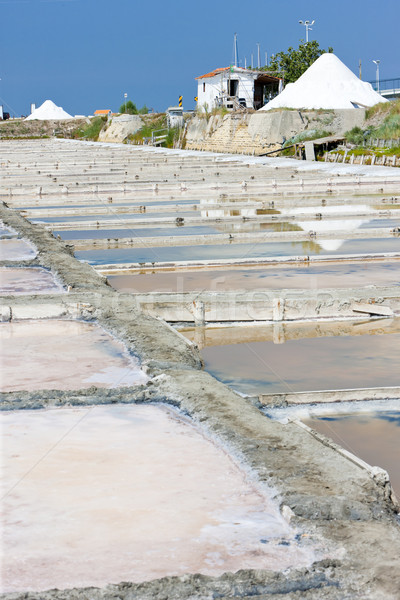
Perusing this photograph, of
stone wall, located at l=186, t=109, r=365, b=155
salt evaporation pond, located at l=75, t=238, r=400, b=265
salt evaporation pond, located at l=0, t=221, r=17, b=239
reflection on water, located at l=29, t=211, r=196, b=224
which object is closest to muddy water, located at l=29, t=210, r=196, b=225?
reflection on water, located at l=29, t=211, r=196, b=224

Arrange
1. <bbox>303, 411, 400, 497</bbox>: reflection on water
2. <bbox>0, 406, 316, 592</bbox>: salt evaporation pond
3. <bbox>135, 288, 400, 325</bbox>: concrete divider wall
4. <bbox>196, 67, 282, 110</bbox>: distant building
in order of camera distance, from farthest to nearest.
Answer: <bbox>196, 67, 282, 110</bbox>: distant building → <bbox>135, 288, 400, 325</bbox>: concrete divider wall → <bbox>303, 411, 400, 497</bbox>: reflection on water → <bbox>0, 406, 316, 592</bbox>: salt evaporation pond

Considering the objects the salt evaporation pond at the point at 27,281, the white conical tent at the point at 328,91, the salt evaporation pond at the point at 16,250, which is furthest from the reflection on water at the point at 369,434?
the white conical tent at the point at 328,91

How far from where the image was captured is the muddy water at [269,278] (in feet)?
26.1

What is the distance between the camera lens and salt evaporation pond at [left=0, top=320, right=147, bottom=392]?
14.5 feet

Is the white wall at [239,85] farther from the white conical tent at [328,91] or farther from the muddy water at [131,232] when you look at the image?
the muddy water at [131,232]

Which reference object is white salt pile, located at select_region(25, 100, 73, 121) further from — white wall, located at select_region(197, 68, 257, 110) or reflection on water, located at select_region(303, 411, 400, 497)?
reflection on water, located at select_region(303, 411, 400, 497)

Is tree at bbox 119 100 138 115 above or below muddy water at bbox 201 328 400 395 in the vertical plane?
above

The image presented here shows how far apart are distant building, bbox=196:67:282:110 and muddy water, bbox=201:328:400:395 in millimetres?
43210

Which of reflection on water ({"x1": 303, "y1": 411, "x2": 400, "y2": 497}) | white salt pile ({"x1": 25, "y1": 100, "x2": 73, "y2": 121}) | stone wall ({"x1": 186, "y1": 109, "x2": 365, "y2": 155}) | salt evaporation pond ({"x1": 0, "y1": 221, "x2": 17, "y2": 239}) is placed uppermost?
white salt pile ({"x1": 25, "y1": 100, "x2": 73, "y2": 121})

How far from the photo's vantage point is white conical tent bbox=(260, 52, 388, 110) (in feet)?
121

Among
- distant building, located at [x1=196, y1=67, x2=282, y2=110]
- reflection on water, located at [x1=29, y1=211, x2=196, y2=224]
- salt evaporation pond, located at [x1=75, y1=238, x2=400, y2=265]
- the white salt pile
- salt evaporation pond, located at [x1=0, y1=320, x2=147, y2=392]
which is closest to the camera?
salt evaporation pond, located at [x1=0, y1=320, x2=147, y2=392]

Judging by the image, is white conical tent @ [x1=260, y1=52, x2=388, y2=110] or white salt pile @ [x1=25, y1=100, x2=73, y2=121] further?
white salt pile @ [x1=25, y1=100, x2=73, y2=121]

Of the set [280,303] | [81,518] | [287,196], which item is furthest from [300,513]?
[287,196]

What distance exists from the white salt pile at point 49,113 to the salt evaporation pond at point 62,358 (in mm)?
90689
